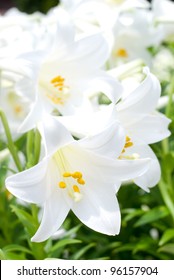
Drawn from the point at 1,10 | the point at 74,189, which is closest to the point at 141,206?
the point at 74,189

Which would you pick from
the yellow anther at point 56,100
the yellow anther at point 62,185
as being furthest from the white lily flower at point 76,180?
the yellow anther at point 56,100

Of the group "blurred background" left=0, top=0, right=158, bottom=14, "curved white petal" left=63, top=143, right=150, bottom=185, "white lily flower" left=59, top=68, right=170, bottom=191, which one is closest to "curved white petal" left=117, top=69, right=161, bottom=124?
"white lily flower" left=59, top=68, right=170, bottom=191

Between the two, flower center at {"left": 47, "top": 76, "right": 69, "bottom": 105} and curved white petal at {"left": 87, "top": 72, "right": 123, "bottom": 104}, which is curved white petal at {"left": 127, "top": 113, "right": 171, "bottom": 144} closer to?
curved white petal at {"left": 87, "top": 72, "right": 123, "bottom": 104}

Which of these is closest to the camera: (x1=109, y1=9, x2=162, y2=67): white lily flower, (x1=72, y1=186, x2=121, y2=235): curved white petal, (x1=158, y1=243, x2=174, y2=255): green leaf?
(x1=72, y1=186, x2=121, y2=235): curved white petal

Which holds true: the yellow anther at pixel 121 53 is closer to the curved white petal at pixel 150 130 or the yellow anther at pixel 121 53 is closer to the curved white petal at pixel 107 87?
the curved white petal at pixel 107 87

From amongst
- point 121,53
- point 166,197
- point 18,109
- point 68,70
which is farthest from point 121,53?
point 166,197
